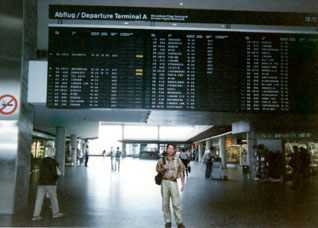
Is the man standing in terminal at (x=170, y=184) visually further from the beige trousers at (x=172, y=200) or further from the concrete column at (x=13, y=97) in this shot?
the concrete column at (x=13, y=97)

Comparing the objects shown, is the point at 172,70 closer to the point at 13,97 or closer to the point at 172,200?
the point at 172,200

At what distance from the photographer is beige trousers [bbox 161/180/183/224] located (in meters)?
5.90

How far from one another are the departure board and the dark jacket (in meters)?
1.49

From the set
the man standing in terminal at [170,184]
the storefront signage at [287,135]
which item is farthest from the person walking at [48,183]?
the storefront signage at [287,135]

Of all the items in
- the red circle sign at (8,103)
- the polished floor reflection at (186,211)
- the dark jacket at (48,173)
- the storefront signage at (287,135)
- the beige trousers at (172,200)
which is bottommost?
the polished floor reflection at (186,211)

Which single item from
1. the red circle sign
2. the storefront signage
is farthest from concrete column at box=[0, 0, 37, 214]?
the storefront signage

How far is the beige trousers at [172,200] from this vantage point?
5.90 m

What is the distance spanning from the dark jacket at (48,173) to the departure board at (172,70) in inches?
58.7

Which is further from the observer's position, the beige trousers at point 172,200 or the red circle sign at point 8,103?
the red circle sign at point 8,103

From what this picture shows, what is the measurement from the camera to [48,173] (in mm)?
6863

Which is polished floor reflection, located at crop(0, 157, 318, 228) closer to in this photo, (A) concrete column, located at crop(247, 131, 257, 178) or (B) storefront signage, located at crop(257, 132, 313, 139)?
(B) storefront signage, located at crop(257, 132, 313, 139)

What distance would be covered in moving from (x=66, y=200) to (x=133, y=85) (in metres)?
4.83

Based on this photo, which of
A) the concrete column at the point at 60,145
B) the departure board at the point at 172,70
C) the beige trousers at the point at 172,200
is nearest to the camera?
the beige trousers at the point at 172,200

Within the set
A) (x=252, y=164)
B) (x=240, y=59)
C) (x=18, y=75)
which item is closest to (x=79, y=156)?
(x=252, y=164)
